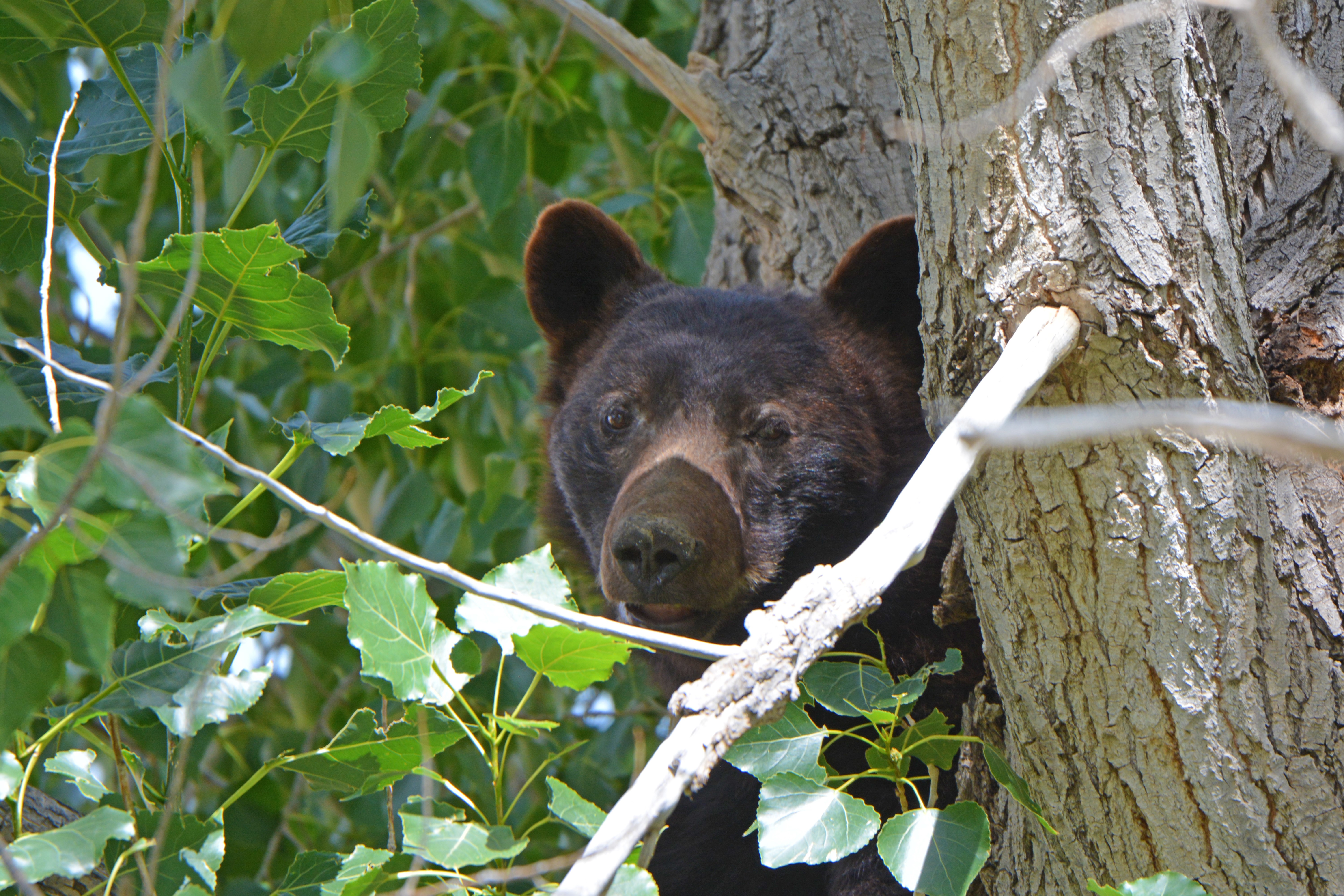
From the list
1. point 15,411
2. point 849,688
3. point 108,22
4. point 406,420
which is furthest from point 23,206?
point 849,688

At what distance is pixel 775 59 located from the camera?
3551 millimetres

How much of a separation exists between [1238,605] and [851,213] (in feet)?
6.93

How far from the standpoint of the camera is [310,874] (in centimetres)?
182

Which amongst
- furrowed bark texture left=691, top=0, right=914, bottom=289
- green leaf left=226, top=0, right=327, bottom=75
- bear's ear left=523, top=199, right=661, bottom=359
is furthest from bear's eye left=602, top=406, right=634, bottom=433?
green leaf left=226, top=0, right=327, bottom=75

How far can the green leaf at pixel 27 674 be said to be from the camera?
132cm

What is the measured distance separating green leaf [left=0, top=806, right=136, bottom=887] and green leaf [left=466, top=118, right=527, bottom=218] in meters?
2.60

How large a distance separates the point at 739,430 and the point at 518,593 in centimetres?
116

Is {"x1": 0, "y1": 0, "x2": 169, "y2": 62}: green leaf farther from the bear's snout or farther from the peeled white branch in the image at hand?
the peeled white branch

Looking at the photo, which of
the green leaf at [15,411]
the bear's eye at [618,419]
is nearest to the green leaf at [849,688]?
the green leaf at [15,411]

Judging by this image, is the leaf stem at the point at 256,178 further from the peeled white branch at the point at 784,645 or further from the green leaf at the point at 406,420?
the peeled white branch at the point at 784,645

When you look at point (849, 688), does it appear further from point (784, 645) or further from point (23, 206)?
point (23, 206)

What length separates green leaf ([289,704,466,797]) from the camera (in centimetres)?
189

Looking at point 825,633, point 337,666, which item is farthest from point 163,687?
point 337,666

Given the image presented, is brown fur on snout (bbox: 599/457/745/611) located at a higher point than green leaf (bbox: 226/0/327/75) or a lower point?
lower
